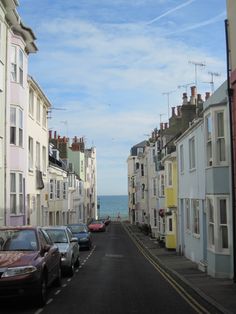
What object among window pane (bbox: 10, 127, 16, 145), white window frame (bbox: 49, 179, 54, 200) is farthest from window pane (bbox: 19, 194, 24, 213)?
white window frame (bbox: 49, 179, 54, 200)

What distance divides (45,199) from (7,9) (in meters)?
17.3

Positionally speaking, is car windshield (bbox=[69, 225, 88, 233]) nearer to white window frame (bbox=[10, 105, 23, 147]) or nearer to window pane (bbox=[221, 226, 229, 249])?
white window frame (bbox=[10, 105, 23, 147])

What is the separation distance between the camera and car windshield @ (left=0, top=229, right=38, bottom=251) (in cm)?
1223

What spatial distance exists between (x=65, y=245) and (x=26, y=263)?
7.89 m

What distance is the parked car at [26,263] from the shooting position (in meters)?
10.6

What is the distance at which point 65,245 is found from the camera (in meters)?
18.8

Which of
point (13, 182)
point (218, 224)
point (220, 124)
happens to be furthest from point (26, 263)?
point (13, 182)

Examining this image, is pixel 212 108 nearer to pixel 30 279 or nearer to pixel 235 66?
pixel 235 66

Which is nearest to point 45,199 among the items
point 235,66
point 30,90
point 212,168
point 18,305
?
point 30,90

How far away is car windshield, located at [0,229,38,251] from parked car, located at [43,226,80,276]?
4.97 metres

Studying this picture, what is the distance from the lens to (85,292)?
548 inches

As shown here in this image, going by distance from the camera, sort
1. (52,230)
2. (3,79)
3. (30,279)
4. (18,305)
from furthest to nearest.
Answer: (3,79) → (52,230) → (18,305) → (30,279)

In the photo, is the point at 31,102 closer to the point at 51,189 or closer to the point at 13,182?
the point at 13,182

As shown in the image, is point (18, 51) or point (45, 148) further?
point (45, 148)
